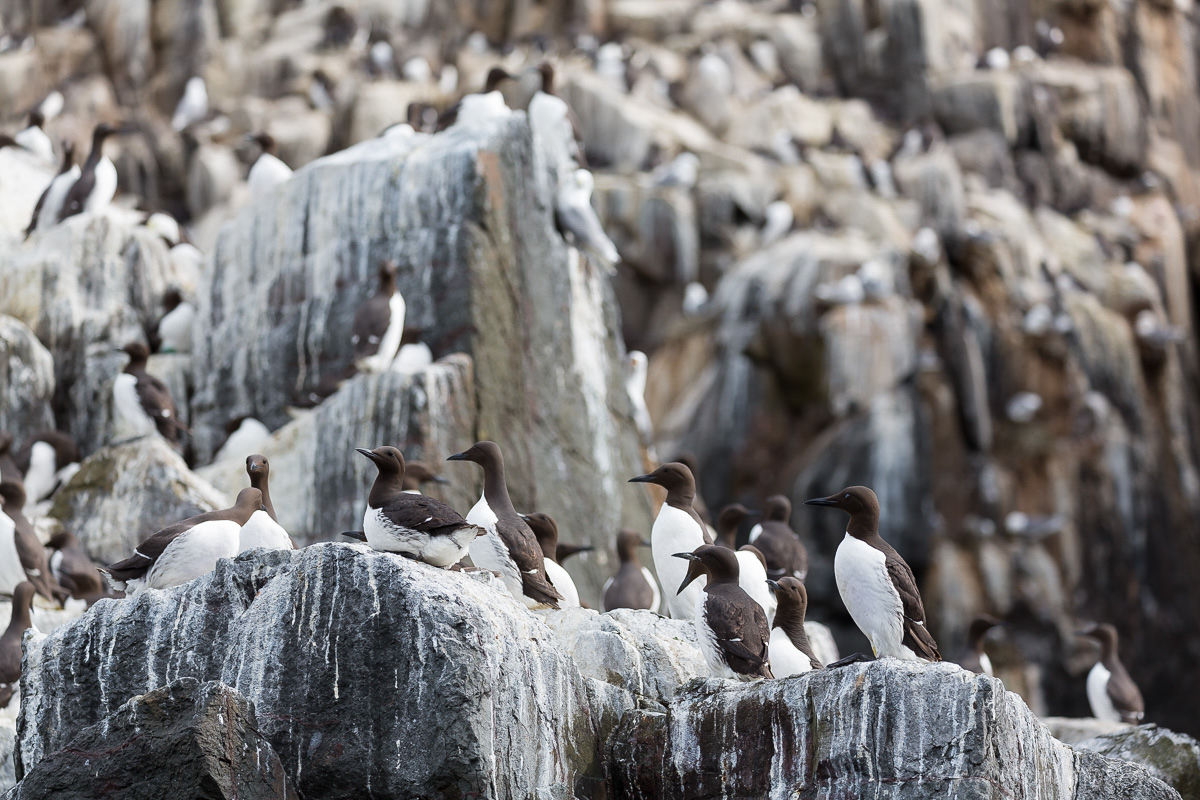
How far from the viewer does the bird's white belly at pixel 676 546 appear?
30.1 ft

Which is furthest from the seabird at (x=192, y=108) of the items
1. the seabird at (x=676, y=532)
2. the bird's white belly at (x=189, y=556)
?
the bird's white belly at (x=189, y=556)

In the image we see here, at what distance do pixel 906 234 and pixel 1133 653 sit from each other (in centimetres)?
762

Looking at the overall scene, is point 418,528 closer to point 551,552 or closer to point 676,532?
point 676,532

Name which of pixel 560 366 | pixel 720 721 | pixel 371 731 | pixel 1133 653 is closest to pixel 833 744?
pixel 720 721

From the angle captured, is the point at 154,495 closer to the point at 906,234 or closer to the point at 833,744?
the point at 833,744

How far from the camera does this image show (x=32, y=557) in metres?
9.69

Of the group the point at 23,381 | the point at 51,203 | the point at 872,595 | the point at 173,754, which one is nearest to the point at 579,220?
the point at 23,381

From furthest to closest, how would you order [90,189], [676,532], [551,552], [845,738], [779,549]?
[90,189]
[779,549]
[551,552]
[676,532]
[845,738]

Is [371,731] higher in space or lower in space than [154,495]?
higher

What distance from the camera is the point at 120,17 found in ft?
96.0

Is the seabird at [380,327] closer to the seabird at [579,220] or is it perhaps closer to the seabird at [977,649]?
the seabird at [579,220]

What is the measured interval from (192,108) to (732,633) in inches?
877

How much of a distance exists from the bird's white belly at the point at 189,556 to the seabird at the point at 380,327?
3946 millimetres

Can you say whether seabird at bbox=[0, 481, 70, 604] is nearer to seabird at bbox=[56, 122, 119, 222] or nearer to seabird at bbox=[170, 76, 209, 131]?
seabird at bbox=[56, 122, 119, 222]
